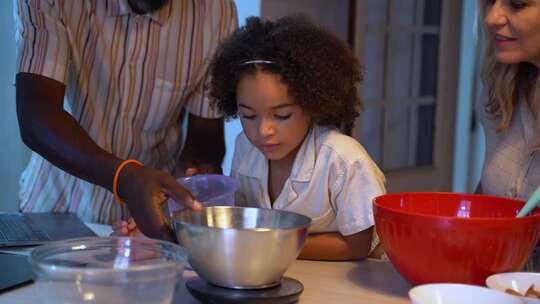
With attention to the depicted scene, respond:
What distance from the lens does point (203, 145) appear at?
64.9 inches

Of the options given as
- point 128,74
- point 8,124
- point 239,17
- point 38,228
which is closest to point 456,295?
point 38,228

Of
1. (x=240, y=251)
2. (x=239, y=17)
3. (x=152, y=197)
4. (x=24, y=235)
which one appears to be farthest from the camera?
(x=239, y=17)

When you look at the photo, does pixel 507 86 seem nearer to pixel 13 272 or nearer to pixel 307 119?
pixel 307 119

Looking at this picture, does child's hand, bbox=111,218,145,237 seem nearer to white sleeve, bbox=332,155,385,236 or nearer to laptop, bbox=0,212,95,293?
laptop, bbox=0,212,95,293

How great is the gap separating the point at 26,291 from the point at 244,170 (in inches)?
22.4

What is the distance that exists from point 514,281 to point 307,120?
53cm

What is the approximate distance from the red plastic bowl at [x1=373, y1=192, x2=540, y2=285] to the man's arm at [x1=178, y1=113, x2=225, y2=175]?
0.64 m

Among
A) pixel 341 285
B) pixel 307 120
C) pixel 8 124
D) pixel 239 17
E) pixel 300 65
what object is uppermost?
pixel 239 17

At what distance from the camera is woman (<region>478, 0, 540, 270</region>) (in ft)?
4.74

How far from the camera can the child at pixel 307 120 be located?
1295 mm

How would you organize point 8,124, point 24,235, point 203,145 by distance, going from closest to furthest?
point 24,235
point 203,145
point 8,124

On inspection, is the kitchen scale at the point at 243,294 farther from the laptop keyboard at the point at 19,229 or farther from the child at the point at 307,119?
the laptop keyboard at the point at 19,229

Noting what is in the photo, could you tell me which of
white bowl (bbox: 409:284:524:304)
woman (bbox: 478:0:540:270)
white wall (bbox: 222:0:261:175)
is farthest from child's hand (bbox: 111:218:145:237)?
white wall (bbox: 222:0:261:175)

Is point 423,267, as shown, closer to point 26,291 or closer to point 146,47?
point 26,291
